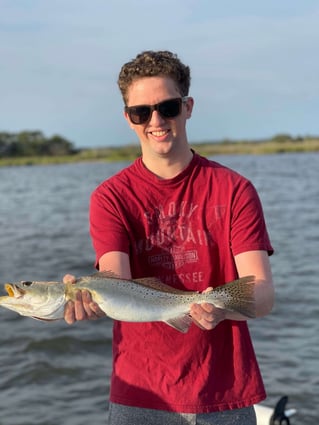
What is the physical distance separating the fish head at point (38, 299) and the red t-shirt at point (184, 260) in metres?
0.36

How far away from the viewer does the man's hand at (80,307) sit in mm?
3697

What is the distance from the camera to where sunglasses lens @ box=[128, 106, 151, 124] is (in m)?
3.91

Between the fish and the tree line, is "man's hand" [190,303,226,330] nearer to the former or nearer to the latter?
the fish

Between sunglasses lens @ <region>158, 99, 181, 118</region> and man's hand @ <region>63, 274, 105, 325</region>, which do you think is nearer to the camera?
man's hand @ <region>63, 274, 105, 325</region>

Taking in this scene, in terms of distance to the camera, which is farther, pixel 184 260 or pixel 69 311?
pixel 184 260

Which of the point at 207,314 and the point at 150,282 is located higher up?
the point at 150,282

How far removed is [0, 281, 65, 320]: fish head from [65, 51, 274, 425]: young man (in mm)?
114

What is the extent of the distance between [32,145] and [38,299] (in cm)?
11854

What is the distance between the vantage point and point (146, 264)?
13.0ft

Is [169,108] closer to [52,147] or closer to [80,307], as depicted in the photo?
[80,307]

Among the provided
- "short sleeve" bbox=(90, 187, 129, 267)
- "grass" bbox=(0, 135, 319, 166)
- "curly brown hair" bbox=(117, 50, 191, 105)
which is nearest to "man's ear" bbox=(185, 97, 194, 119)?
"curly brown hair" bbox=(117, 50, 191, 105)

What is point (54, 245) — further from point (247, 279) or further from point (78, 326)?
point (247, 279)

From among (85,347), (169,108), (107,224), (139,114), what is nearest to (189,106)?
(169,108)

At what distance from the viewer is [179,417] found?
12.5 feet
